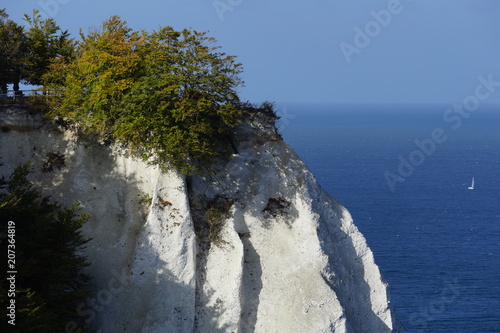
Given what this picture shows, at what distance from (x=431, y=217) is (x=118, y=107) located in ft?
272

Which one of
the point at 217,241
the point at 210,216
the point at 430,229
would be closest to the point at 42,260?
the point at 217,241

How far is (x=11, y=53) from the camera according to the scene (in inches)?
1781

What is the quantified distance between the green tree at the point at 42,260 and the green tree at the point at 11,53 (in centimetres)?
1328

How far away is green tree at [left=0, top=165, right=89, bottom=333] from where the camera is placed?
29.9 meters

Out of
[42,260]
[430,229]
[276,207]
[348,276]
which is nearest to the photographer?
[42,260]

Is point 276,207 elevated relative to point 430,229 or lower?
lower

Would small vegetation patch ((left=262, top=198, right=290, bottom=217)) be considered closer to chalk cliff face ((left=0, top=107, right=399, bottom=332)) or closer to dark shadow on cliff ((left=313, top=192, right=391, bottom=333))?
chalk cliff face ((left=0, top=107, right=399, bottom=332))

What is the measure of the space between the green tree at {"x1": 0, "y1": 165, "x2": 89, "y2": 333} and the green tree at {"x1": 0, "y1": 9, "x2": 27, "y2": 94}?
13.3 m

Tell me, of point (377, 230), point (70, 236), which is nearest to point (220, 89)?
point (70, 236)

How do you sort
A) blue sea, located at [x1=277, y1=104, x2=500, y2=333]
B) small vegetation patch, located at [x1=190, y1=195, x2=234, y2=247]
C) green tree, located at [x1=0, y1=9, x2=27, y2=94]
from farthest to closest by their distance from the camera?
1. blue sea, located at [x1=277, y1=104, x2=500, y2=333]
2. green tree, located at [x1=0, y1=9, x2=27, y2=94]
3. small vegetation patch, located at [x1=190, y1=195, x2=234, y2=247]

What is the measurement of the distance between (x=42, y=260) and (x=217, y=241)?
30.0 ft

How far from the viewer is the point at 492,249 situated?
95.4 m

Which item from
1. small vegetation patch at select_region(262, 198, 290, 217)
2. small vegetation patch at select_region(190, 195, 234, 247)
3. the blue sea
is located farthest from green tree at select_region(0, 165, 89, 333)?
the blue sea

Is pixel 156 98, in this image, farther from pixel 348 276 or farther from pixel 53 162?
pixel 348 276
